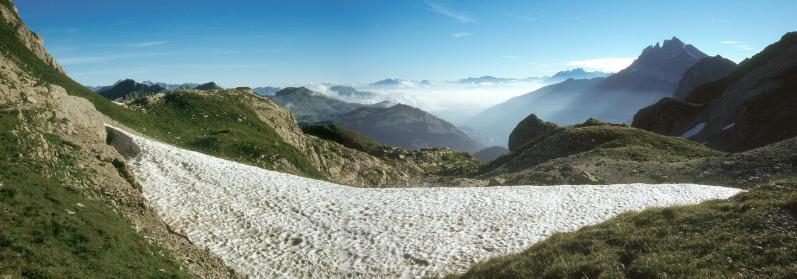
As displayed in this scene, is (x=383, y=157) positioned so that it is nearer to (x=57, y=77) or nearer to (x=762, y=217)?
(x=57, y=77)

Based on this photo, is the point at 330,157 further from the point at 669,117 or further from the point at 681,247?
the point at 669,117

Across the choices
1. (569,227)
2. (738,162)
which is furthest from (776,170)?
(569,227)

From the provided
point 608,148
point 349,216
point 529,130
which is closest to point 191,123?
point 349,216

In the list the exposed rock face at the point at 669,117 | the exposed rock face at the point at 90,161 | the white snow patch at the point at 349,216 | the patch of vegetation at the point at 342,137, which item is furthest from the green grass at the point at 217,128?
the exposed rock face at the point at 669,117

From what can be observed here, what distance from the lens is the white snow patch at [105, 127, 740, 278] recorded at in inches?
911

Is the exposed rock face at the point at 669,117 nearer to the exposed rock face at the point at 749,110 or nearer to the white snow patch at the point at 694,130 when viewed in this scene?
the exposed rock face at the point at 749,110

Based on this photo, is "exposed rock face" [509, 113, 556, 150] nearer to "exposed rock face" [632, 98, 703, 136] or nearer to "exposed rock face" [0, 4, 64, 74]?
"exposed rock face" [632, 98, 703, 136]

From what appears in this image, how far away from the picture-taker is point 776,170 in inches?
1673

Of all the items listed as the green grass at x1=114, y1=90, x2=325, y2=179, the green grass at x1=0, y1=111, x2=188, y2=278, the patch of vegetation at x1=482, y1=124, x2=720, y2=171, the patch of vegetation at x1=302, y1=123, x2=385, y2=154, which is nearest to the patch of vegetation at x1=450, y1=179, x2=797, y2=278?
the green grass at x1=0, y1=111, x2=188, y2=278

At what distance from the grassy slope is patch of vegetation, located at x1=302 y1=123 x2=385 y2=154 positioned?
45427mm

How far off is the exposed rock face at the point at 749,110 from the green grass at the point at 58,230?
341 ft

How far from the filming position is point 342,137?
363 ft

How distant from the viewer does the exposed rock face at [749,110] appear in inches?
3575

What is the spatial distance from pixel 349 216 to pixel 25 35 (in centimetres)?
4007
